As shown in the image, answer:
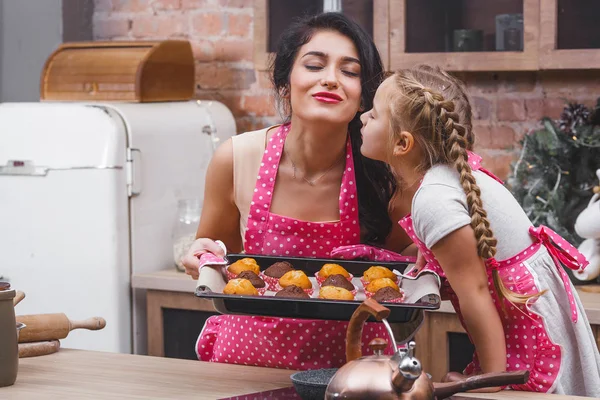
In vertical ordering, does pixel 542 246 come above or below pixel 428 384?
above

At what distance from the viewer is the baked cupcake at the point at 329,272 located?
1.91 metres

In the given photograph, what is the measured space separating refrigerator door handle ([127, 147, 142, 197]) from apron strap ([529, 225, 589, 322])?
5.05 feet

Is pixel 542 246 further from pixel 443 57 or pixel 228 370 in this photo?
pixel 443 57

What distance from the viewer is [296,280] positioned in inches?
73.4

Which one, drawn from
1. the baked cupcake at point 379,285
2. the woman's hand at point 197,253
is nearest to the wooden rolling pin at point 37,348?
the woman's hand at point 197,253

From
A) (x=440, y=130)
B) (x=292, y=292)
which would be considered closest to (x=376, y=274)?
(x=292, y=292)

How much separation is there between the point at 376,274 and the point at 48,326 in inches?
24.9

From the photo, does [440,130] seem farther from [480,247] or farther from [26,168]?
[26,168]

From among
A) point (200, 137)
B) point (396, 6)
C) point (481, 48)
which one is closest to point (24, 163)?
point (200, 137)

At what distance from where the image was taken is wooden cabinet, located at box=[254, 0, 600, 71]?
9.09 feet

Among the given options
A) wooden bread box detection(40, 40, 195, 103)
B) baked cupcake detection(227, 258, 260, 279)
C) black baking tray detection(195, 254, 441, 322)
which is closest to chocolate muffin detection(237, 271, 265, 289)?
baked cupcake detection(227, 258, 260, 279)

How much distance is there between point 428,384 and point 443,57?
1.73 metres

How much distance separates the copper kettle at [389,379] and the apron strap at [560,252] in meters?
0.47

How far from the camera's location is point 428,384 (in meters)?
1.33
